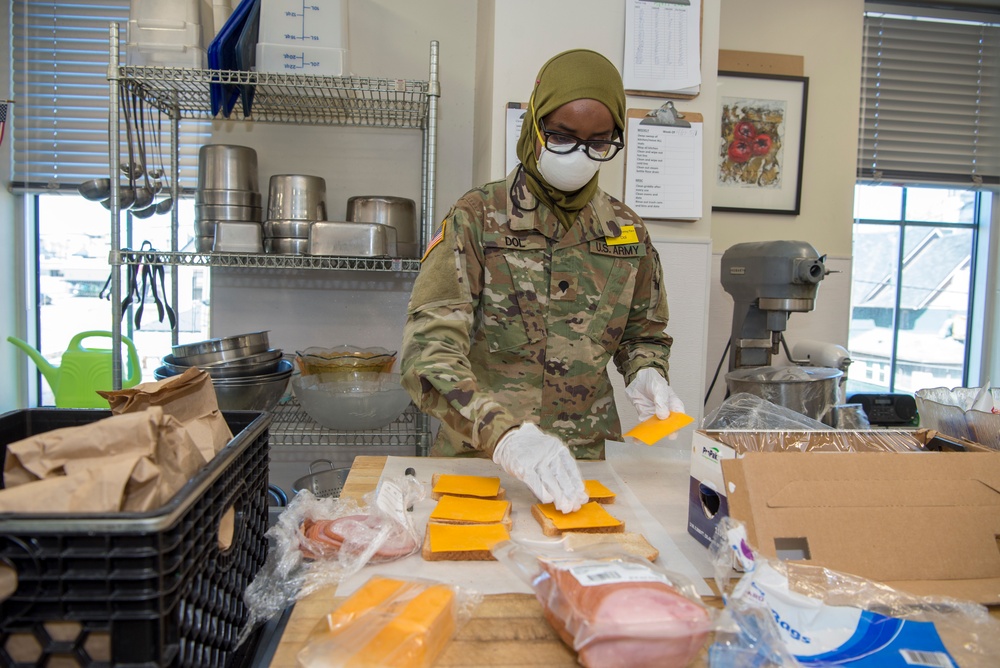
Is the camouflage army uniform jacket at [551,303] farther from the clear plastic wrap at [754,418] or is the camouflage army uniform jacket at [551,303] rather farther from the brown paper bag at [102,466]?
the brown paper bag at [102,466]

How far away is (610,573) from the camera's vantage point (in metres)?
0.62

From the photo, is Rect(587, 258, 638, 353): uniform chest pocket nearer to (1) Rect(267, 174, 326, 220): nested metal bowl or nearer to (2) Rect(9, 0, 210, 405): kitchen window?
(1) Rect(267, 174, 326, 220): nested metal bowl

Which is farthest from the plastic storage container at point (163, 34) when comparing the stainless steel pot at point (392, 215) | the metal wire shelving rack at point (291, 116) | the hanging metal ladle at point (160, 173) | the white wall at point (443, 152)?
the stainless steel pot at point (392, 215)

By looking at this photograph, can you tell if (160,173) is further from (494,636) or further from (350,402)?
(494,636)

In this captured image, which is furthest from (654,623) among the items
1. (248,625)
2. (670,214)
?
(670,214)

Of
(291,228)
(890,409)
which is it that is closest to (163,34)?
(291,228)

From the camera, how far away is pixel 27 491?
486mm

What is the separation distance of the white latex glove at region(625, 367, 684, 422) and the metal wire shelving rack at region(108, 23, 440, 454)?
2.76ft

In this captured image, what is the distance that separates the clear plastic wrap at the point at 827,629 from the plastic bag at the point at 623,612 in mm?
39

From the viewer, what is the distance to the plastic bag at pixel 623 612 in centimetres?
56

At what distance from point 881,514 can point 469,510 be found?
529mm

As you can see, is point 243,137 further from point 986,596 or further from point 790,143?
point 986,596

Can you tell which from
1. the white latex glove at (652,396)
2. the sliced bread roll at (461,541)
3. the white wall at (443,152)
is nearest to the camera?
the sliced bread roll at (461,541)

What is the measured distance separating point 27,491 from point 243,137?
2078 millimetres
